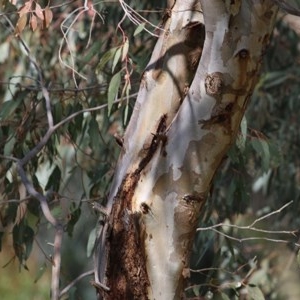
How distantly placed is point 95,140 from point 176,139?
1137 mm

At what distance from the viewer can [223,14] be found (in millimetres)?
2027

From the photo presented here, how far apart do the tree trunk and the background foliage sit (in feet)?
0.49

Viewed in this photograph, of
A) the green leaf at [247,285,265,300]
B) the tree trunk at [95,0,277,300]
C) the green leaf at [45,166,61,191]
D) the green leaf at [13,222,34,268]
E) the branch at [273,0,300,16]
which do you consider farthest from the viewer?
the green leaf at [45,166,61,191]

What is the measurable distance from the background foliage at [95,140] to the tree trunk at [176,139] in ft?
0.49

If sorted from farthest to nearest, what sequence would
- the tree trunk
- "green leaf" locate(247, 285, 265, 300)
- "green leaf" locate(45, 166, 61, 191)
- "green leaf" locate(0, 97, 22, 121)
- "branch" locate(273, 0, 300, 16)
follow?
"green leaf" locate(45, 166, 61, 191)
"green leaf" locate(0, 97, 22, 121)
"green leaf" locate(247, 285, 265, 300)
the tree trunk
"branch" locate(273, 0, 300, 16)

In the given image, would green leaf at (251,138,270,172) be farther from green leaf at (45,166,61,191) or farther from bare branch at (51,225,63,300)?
bare branch at (51,225,63,300)

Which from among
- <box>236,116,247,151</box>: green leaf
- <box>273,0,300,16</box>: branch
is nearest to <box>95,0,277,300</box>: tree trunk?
<box>273,0,300,16</box>: branch

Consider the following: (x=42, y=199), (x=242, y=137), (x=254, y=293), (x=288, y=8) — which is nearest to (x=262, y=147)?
(x=242, y=137)

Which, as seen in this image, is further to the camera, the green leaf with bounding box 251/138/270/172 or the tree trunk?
the green leaf with bounding box 251/138/270/172

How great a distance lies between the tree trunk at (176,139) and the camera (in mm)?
2047

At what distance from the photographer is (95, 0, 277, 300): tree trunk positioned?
205 cm

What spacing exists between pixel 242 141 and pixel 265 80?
1.72 metres

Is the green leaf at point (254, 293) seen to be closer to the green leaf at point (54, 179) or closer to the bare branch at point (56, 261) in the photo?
the green leaf at point (54, 179)

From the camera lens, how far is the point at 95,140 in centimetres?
328
